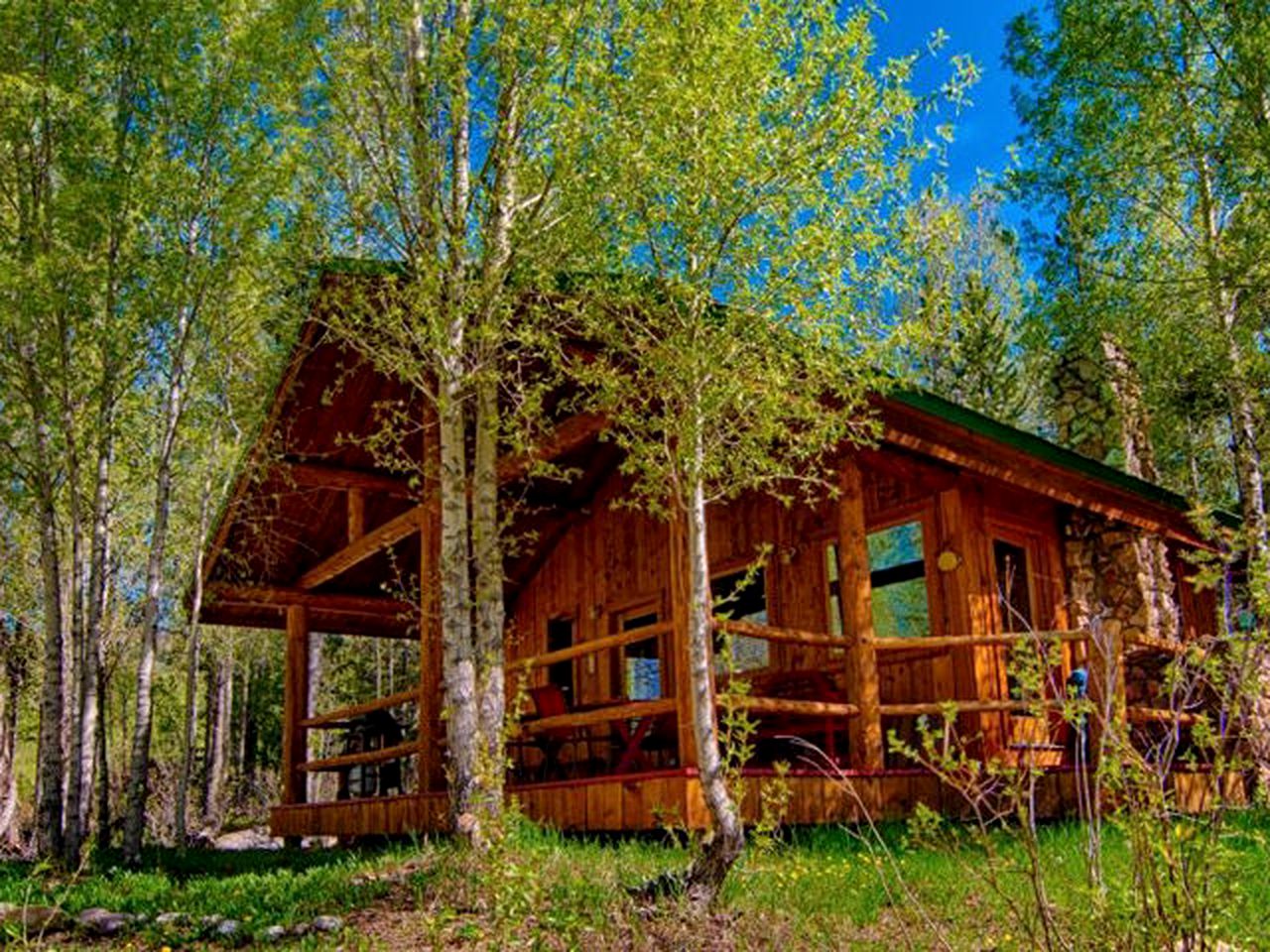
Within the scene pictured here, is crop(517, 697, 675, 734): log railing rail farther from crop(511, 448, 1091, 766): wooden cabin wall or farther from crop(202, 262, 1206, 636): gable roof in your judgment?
crop(202, 262, 1206, 636): gable roof

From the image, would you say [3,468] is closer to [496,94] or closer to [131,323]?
[131,323]

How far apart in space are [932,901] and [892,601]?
16.6 ft

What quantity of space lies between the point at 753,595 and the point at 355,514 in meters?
3.94

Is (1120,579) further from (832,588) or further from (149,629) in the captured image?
(149,629)

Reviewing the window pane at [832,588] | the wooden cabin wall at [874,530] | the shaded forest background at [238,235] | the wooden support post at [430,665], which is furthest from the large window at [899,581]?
the wooden support post at [430,665]

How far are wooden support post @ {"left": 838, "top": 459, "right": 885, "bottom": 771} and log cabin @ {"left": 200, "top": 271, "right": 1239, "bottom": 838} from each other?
0.05ft

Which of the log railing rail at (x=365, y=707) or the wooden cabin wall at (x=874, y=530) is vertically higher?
the wooden cabin wall at (x=874, y=530)

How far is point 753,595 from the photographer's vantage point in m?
11.6

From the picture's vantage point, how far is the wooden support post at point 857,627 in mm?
8594

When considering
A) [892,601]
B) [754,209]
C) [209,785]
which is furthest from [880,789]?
[209,785]

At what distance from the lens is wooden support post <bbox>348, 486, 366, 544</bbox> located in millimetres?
11914

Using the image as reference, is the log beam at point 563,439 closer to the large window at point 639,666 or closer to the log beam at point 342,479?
the log beam at point 342,479

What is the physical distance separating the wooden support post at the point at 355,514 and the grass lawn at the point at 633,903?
14.3ft

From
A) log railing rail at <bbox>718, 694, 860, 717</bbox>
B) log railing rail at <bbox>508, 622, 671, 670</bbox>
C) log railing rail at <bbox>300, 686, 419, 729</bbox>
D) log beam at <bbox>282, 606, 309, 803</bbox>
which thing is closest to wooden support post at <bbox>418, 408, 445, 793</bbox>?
log railing rail at <bbox>300, 686, 419, 729</bbox>
